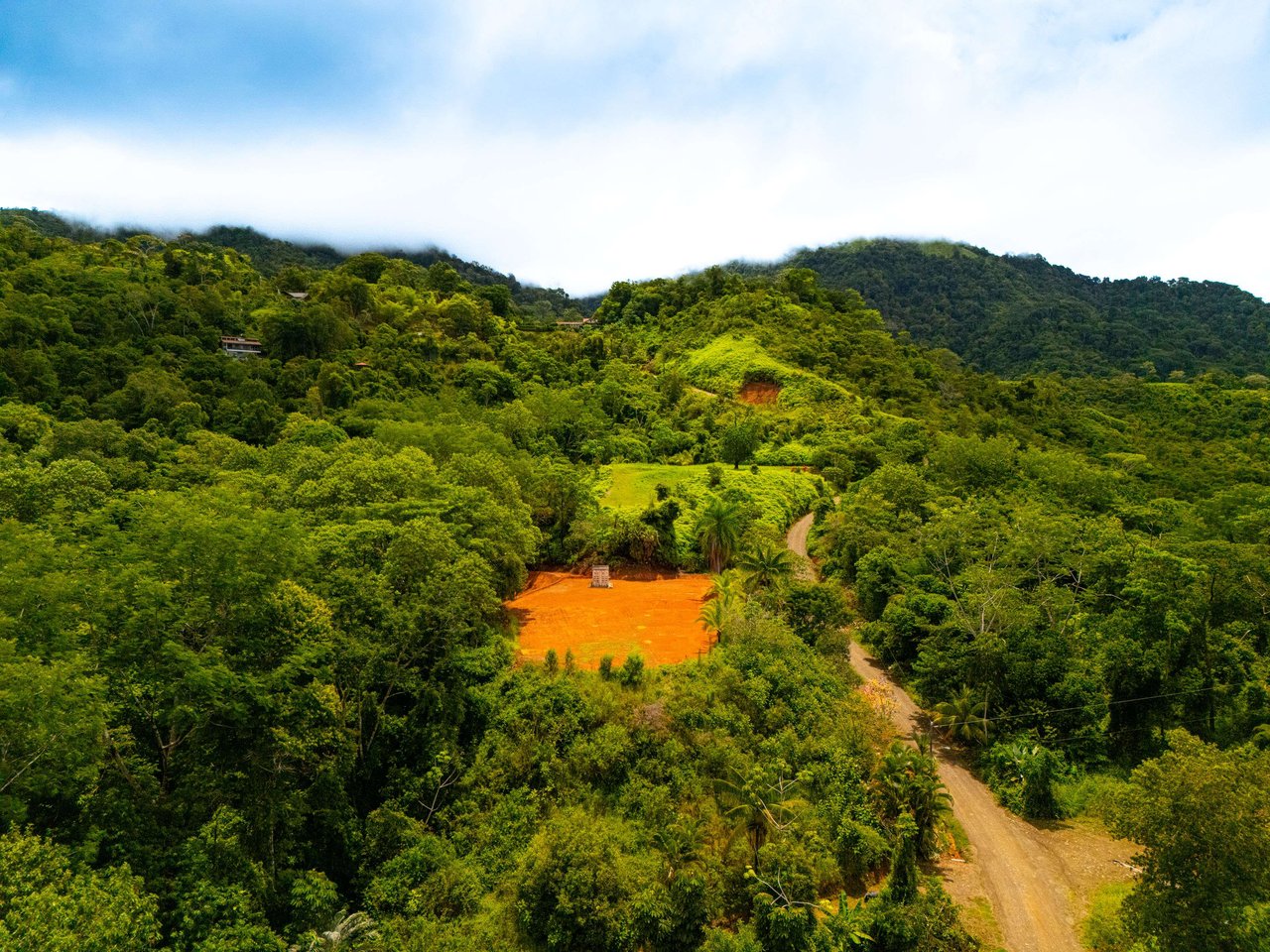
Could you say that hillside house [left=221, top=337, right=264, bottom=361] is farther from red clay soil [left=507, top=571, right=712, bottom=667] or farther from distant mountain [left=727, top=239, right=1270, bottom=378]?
distant mountain [left=727, top=239, right=1270, bottom=378]

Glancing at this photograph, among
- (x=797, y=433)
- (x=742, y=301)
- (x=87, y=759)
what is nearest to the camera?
(x=87, y=759)

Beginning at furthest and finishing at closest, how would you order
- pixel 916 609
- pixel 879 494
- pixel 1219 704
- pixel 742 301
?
pixel 742 301, pixel 879 494, pixel 916 609, pixel 1219 704

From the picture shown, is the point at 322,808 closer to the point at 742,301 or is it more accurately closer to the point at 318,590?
the point at 318,590

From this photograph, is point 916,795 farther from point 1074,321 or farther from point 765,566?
point 1074,321

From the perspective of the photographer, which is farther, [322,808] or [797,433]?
[797,433]

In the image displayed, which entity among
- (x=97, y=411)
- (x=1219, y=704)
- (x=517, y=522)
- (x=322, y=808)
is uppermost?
(x=97, y=411)

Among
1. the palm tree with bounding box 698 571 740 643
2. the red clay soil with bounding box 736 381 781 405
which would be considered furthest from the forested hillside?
the red clay soil with bounding box 736 381 781 405

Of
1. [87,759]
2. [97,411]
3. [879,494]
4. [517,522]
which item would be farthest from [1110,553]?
[97,411]

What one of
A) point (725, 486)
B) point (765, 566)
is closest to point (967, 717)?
point (765, 566)
